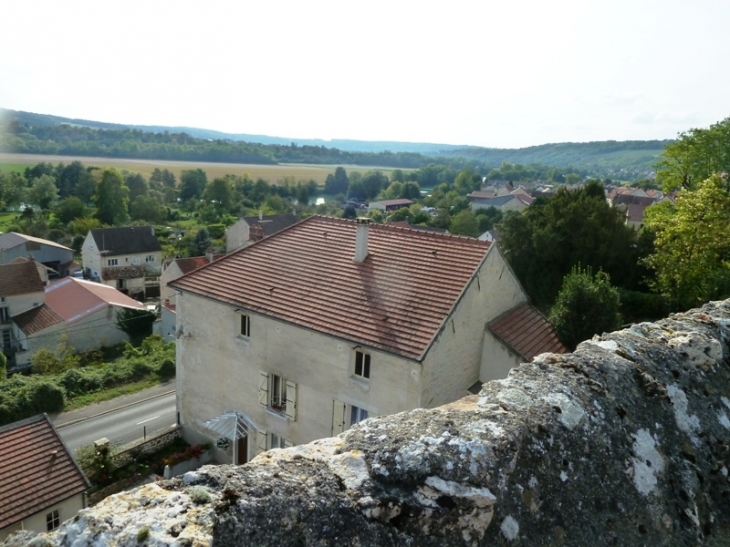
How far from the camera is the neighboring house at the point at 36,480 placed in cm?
1312

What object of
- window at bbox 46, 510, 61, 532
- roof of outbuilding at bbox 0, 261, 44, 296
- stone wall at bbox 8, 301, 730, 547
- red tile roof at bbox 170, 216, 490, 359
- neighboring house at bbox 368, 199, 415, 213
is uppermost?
stone wall at bbox 8, 301, 730, 547

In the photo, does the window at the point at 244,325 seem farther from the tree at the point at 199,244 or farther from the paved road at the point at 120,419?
the tree at the point at 199,244

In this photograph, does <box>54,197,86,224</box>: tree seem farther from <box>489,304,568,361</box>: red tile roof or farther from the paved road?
<box>489,304,568,361</box>: red tile roof

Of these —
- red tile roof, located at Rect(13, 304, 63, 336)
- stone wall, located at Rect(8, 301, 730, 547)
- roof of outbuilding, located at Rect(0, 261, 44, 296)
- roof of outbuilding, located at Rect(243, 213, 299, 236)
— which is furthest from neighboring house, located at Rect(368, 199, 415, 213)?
stone wall, located at Rect(8, 301, 730, 547)

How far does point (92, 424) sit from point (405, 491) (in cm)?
2528

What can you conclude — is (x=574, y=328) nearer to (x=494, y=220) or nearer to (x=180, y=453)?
(x=180, y=453)

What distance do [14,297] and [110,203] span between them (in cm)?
5195

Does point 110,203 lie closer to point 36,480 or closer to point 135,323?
point 135,323

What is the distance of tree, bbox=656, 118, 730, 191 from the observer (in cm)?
2855

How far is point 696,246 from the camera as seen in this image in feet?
66.4

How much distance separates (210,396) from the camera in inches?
672

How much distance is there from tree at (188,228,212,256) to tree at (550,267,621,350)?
60049 mm

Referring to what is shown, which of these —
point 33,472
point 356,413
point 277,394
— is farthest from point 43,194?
point 356,413

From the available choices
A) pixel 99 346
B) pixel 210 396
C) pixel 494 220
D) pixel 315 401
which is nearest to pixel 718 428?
pixel 315 401
